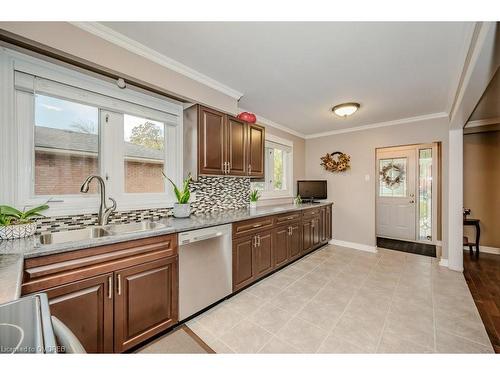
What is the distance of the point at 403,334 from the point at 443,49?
2.47 m

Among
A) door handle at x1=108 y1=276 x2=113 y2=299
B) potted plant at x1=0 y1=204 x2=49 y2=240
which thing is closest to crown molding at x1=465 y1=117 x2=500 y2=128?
door handle at x1=108 y1=276 x2=113 y2=299

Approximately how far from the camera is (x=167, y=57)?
195cm

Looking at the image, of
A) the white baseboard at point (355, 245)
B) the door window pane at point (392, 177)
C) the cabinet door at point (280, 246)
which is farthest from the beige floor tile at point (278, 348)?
the door window pane at point (392, 177)

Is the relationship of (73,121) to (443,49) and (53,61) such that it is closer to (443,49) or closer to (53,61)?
(53,61)

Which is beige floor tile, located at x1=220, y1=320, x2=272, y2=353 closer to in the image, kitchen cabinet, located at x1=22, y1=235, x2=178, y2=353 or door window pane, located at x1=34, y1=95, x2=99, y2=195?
kitchen cabinet, located at x1=22, y1=235, x2=178, y2=353

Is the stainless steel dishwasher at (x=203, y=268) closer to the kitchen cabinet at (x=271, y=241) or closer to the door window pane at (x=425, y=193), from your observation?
the kitchen cabinet at (x=271, y=241)

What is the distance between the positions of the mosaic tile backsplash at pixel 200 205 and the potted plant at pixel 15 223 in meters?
0.15

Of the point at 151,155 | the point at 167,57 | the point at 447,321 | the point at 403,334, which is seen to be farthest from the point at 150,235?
the point at 447,321

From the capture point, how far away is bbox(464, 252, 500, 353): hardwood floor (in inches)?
71.6

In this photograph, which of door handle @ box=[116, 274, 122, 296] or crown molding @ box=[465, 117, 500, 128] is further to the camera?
crown molding @ box=[465, 117, 500, 128]

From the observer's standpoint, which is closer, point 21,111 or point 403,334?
point 21,111

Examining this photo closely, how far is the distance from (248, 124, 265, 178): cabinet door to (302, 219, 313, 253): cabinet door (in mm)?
1199

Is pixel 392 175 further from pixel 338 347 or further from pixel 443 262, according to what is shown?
pixel 338 347

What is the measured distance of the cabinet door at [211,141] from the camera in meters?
2.32
